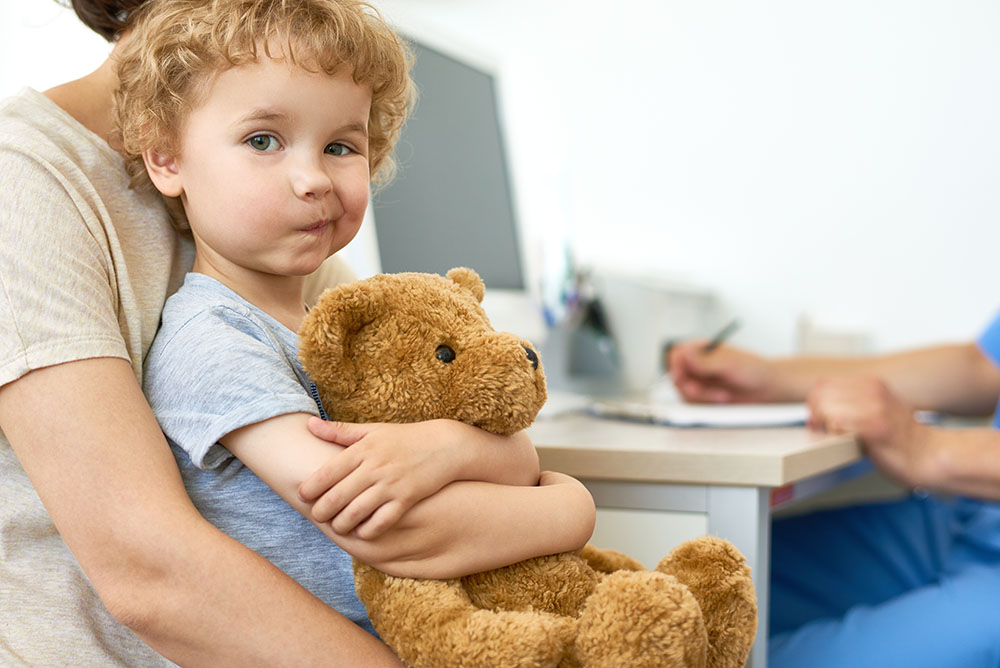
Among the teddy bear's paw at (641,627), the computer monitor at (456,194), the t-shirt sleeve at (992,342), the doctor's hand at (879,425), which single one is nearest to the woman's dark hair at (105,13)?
the computer monitor at (456,194)

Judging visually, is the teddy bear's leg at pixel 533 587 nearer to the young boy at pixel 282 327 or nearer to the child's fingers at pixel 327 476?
the young boy at pixel 282 327

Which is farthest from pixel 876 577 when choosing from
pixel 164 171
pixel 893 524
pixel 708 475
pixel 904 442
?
pixel 164 171

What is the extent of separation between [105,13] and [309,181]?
37 cm

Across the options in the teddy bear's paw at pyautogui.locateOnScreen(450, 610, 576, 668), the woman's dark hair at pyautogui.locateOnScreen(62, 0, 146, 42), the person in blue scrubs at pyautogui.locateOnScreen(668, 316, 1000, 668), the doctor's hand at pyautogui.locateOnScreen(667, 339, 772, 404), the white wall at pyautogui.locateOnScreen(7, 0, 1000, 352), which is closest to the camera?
the teddy bear's paw at pyautogui.locateOnScreen(450, 610, 576, 668)

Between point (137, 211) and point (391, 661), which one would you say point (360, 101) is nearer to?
point (137, 211)

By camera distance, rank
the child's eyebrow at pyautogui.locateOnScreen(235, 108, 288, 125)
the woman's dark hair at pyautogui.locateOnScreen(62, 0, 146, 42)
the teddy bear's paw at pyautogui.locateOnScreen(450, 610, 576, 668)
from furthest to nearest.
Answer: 1. the woman's dark hair at pyautogui.locateOnScreen(62, 0, 146, 42)
2. the child's eyebrow at pyautogui.locateOnScreen(235, 108, 288, 125)
3. the teddy bear's paw at pyautogui.locateOnScreen(450, 610, 576, 668)

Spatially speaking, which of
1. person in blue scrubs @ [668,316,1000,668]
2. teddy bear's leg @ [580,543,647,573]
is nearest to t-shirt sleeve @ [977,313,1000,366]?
person in blue scrubs @ [668,316,1000,668]

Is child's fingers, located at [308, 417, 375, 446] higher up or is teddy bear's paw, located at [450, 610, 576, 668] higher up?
child's fingers, located at [308, 417, 375, 446]

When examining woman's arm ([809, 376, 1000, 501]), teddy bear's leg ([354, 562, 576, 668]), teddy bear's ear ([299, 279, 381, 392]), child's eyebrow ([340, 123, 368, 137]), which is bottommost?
woman's arm ([809, 376, 1000, 501])

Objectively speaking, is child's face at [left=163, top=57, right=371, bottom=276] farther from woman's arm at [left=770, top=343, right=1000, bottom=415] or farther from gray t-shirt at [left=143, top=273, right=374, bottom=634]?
woman's arm at [left=770, top=343, right=1000, bottom=415]

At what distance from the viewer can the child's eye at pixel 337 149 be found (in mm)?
714

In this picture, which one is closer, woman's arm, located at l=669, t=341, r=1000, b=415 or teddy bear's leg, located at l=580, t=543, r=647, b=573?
teddy bear's leg, located at l=580, t=543, r=647, b=573

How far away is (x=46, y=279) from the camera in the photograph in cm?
63

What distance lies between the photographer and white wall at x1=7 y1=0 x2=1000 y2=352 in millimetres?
2254
